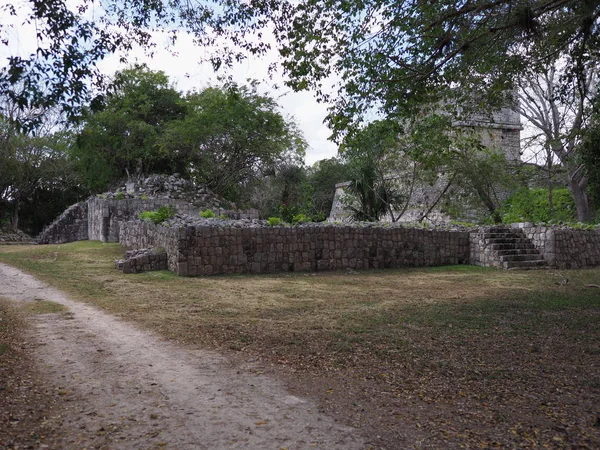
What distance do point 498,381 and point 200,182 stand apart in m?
26.2

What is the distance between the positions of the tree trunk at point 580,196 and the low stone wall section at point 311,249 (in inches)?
238

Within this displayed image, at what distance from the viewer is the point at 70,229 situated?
1033 inches

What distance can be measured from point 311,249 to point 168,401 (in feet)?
34.7

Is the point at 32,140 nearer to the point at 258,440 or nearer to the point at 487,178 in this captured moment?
the point at 487,178

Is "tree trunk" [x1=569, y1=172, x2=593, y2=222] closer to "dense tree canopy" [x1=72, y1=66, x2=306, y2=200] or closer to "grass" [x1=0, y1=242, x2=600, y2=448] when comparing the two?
"grass" [x1=0, y1=242, x2=600, y2=448]

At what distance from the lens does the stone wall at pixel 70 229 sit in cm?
2602

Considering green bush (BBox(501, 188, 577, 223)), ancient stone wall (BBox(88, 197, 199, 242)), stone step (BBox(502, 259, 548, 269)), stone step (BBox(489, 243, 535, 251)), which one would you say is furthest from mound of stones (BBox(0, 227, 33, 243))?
green bush (BBox(501, 188, 577, 223))

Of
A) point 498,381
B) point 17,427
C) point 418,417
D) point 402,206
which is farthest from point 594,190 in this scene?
point 17,427

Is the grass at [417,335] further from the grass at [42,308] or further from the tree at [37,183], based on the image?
the tree at [37,183]

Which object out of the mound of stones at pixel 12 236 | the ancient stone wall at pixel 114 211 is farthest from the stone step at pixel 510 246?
the mound of stones at pixel 12 236

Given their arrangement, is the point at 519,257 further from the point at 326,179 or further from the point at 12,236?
the point at 12,236

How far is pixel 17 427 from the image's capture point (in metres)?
3.48

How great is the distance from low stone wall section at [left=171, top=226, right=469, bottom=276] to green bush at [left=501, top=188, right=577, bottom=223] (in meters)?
7.60

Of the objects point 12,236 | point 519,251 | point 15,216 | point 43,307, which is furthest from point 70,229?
point 519,251
